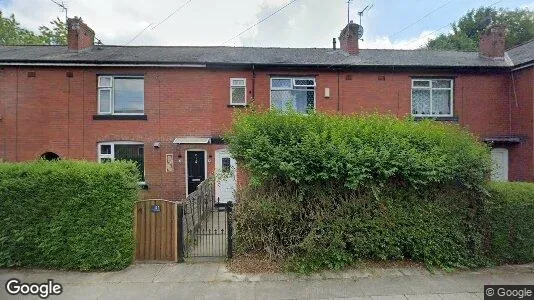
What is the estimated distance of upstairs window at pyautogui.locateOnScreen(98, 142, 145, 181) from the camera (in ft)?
37.8

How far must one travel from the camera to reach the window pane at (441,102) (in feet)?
40.9

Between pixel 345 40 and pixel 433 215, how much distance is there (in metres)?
10.4

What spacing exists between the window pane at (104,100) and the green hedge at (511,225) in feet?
40.5

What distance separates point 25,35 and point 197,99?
983 inches

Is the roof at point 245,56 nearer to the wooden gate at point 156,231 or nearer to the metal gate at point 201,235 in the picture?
the metal gate at point 201,235

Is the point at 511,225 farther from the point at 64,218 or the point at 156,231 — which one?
the point at 64,218

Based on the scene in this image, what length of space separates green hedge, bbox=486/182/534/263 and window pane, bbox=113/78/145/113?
37.2 feet

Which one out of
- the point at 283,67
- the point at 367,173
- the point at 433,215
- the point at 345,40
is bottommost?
the point at 433,215

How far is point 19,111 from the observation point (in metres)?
11.4

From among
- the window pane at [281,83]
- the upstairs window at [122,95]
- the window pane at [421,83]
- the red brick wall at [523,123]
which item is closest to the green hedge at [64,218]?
the upstairs window at [122,95]

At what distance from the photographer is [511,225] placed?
5543 millimetres

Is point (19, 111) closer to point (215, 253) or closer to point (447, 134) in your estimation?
point (215, 253)

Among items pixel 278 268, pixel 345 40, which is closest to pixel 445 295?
pixel 278 268

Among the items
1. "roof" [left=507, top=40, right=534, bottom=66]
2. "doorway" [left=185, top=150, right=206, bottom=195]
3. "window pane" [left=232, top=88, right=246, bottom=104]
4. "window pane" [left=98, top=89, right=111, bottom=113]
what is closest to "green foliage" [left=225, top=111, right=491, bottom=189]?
"doorway" [left=185, top=150, right=206, bottom=195]
